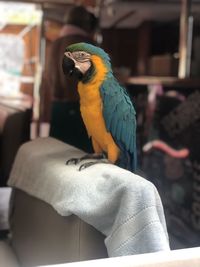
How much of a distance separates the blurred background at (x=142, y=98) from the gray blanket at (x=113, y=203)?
0.71m

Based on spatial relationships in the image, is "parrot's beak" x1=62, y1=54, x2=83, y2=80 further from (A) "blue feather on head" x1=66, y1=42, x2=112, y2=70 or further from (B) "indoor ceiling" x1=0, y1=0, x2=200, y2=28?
(B) "indoor ceiling" x1=0, y1=0, x2=200, y2=28

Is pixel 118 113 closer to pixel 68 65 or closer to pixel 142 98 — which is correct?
pixel 68 65

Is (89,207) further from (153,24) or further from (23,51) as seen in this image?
(153,24)

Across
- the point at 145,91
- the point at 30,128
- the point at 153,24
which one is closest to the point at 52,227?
the point at 30,128

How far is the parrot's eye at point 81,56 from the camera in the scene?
2.92ft

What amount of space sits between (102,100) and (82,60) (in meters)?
0.09

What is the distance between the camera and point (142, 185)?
0.84 metres

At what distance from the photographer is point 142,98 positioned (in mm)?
2850

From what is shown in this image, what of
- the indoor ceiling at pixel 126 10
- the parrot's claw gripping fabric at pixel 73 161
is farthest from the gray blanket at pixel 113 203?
the indoor ceiling at pixel 126 10

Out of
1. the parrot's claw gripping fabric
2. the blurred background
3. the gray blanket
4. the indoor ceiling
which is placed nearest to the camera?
the gray blanket

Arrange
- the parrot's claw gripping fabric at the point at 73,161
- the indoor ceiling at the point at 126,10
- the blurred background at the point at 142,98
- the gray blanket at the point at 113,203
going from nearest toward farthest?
the gray blanket at the point at 113,203, the parrot's claw gripping fabric at the point at 73,161, the blurred background at the point at 142,98, the indoor ceiling at the point at 126,10

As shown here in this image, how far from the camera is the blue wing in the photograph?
0.93m

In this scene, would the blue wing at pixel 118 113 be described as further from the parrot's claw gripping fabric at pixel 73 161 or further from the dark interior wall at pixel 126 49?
the dark interior wall at pixel 126 49

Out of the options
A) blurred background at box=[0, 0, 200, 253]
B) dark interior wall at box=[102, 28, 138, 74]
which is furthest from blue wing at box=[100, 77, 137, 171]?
dark interior wall at box=[102, 28, 138, 74]
